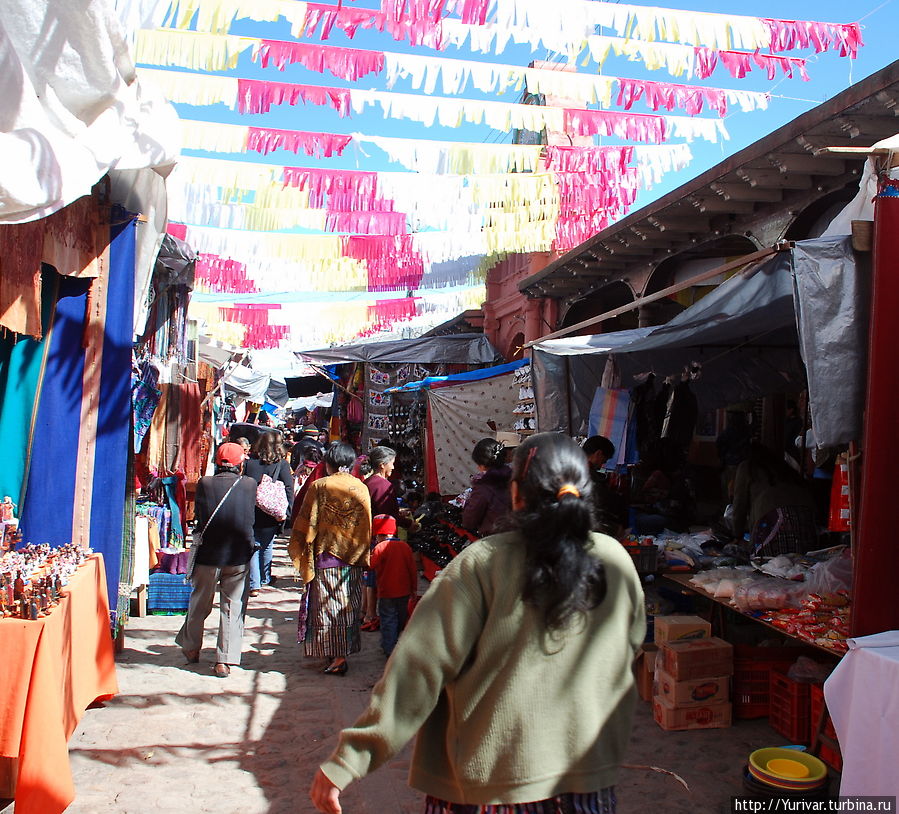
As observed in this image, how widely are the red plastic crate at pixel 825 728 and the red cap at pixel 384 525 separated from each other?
3.49 meters

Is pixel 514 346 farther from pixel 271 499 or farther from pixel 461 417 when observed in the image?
pixel 271 499

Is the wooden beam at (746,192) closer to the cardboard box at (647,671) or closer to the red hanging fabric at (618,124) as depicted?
the red hanging fabric at (618,124)

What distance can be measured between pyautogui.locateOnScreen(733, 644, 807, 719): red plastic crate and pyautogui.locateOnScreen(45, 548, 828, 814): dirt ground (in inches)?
3.3

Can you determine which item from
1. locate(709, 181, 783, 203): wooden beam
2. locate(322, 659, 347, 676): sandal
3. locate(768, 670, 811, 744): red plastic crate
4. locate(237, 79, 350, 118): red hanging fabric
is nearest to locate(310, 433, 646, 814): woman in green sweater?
locate(768, 670, 811, 744): red plastic crate

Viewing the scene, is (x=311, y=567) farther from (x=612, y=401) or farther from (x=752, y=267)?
(x=752, y=267)

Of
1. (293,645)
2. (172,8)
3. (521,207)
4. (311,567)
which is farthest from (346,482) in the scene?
(521,207)

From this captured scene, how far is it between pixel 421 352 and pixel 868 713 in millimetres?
11747

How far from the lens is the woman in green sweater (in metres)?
1.88

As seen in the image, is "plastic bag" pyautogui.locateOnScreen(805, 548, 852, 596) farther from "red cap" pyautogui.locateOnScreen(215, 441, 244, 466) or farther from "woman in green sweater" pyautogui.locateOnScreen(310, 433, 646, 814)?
"red cap" pyautogui.locateOnScreen(215, 441, 244, 466)

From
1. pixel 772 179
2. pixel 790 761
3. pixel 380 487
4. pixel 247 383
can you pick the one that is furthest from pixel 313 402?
pixel 790 761

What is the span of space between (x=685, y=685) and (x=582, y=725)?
326cm

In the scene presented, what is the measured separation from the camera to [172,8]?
6.22 metres

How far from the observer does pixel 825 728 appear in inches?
161

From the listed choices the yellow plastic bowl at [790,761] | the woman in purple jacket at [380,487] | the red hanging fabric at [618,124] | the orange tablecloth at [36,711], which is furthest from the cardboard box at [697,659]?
the red hanging fabric at [618,124]
